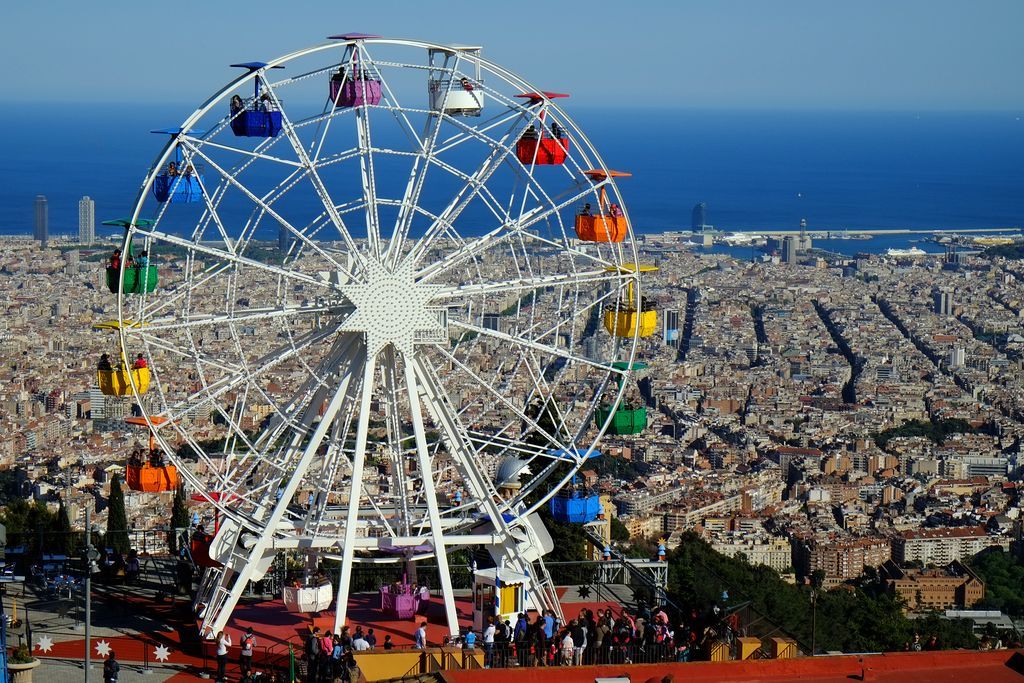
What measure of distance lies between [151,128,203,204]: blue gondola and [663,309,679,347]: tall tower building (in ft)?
252

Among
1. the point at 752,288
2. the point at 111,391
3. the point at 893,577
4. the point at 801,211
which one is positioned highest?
the point at 801,211

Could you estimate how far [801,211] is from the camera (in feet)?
546

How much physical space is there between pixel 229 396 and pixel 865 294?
6676cm

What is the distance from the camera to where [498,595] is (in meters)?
18.5

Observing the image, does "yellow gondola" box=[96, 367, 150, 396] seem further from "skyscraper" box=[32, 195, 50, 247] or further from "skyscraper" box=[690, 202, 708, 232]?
"skyscraper" box=[690, 202, 708, 232]

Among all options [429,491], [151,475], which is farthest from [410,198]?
[151,475]

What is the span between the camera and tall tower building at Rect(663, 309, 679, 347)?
310ft

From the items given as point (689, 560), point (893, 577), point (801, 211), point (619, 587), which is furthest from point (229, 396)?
point (801, 211)

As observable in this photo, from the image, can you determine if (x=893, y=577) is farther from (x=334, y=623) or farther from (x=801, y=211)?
(x=801, y=211)

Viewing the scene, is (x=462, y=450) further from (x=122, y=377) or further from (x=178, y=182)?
(x=178, y=182)

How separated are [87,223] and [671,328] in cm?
3503

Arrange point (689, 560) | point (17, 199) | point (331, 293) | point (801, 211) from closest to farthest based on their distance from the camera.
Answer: point (331, 293) < point (689, 560) < point (17, 199) < point (801, 211)

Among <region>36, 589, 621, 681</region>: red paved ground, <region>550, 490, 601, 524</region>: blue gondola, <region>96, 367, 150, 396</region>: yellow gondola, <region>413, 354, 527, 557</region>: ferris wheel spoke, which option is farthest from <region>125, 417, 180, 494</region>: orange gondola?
<region>550, 490, 601, 524</region>: blue gondola

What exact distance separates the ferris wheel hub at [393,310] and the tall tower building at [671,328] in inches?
3010
